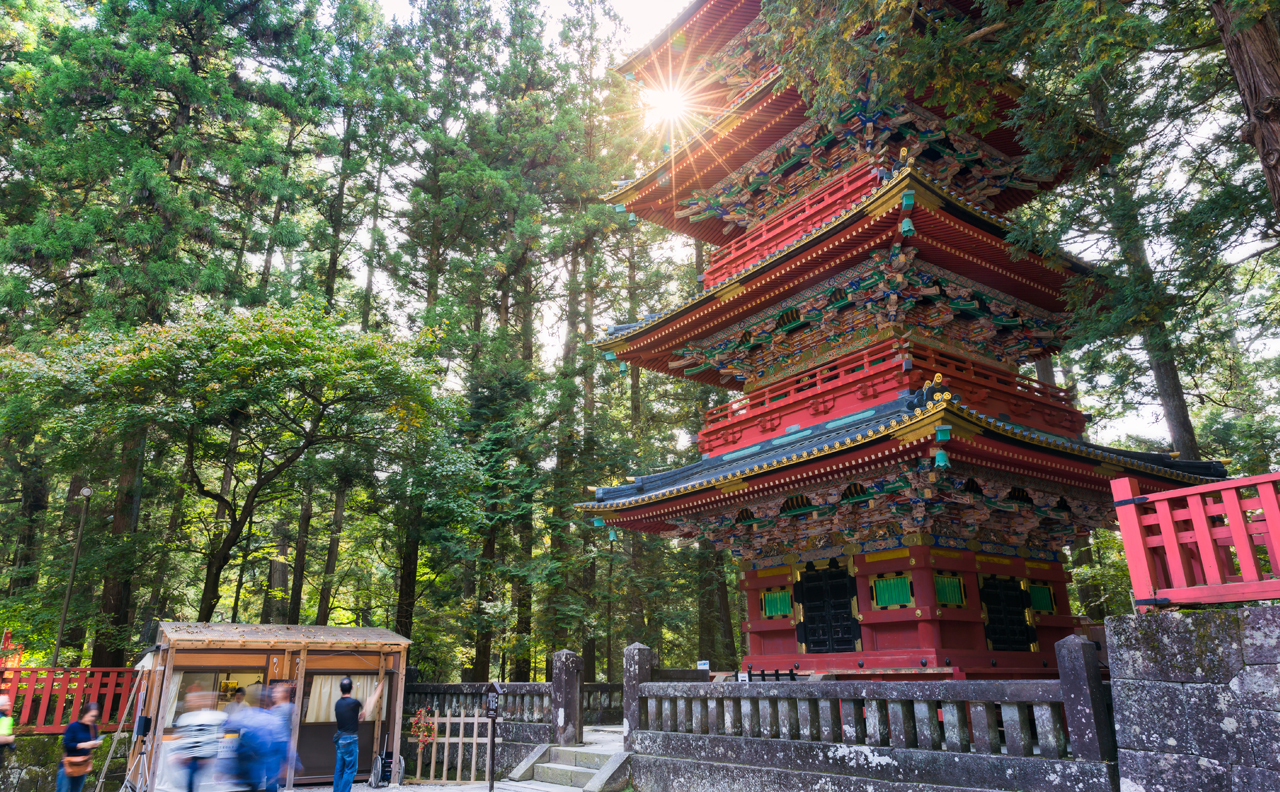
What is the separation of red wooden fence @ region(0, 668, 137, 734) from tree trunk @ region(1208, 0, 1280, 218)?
1724cm

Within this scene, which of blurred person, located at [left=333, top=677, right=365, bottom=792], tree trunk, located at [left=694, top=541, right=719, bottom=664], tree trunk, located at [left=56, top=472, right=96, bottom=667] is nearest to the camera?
blurred person, located at [left=333, top=677, right=365, bottom=792]

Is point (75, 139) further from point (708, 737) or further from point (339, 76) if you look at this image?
point (708, 737)

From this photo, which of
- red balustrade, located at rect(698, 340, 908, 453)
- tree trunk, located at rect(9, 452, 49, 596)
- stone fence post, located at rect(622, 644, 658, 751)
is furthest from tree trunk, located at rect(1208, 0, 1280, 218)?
tree trunk, located at rect(9, 452, 49, 596)

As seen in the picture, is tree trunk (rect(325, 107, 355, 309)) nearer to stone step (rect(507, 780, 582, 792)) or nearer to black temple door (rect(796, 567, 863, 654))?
stone step (rect(507, 780, 582, 792))

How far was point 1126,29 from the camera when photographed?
657 centimetres

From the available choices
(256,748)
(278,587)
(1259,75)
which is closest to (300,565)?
(278,587)

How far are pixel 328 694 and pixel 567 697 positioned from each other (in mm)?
4396

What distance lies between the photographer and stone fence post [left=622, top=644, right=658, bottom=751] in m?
9.73

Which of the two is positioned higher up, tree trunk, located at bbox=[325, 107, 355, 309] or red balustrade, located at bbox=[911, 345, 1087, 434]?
tree trunk, located at bbox=[325, 107, 355, 309]

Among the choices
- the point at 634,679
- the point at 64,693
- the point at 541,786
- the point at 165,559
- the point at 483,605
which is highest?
the point at 165,559

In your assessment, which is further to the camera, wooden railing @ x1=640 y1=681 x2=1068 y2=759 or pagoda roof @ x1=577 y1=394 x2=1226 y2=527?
pagoda roof @ x1=577 y1=394 x2=1226 y2=527

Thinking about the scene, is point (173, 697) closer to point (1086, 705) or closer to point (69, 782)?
point (69, 782)

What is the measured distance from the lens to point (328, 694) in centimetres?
1228

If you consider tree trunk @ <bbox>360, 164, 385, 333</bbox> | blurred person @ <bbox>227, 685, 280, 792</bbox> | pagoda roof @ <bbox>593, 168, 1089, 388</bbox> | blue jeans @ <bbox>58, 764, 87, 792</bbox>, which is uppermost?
tree trunk @ <bbox>360, 164, 385, 333</bbox>
